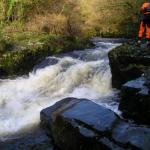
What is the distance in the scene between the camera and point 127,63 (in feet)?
30.9

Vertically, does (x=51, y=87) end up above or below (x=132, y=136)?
below

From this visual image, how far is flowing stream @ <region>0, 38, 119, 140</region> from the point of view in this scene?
861 cm

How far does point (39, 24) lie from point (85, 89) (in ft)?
17.8

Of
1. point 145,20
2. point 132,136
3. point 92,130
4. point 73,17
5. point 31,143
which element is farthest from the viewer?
point 73,17

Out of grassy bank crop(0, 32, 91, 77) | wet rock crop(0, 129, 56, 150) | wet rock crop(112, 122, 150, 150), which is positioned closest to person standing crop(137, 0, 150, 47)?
grassy bank crop(0, 32, 91, 77)

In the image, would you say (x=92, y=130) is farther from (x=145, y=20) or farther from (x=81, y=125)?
(x=145, y=20)

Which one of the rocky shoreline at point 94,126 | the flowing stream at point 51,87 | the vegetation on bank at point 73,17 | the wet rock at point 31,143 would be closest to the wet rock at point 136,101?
the rocky shoreline at point 94,126

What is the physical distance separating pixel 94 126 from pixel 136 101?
1611 mm

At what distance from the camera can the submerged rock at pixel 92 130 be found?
542 centimetres

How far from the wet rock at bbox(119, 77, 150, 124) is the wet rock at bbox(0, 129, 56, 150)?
5.51ft

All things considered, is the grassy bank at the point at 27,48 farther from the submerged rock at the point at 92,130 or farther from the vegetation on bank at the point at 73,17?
the submerged rock at the point at 92,130

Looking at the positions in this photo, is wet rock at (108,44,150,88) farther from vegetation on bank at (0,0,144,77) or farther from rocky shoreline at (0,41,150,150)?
vegetation on bank at (0,0,144,77)

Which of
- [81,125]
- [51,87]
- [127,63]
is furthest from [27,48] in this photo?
[81,125]

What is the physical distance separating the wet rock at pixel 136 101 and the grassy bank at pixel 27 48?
4.83 meters
